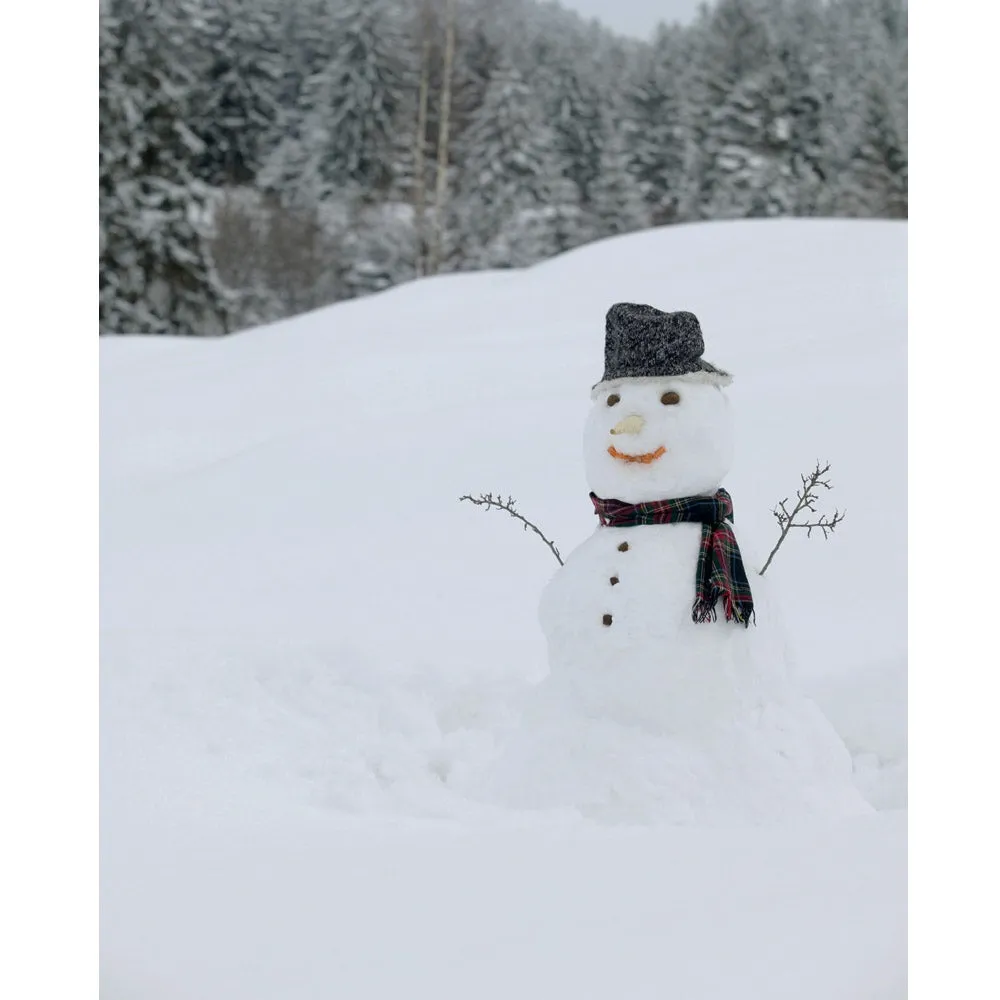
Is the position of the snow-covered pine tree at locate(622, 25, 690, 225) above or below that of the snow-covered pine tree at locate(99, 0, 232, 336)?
above

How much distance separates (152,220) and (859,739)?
14596mm

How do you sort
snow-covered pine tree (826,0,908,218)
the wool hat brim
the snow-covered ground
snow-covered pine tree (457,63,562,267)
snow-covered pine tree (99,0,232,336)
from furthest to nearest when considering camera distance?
snow-covered pine tree (457,63,562,267) < snow-covered pine tree (826,0,908,218) < snow-covered pine tree (99,0,232,336) < the wool hat brim < the snow-covered ground

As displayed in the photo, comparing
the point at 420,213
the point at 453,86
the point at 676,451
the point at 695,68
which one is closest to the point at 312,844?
the point at 676,451

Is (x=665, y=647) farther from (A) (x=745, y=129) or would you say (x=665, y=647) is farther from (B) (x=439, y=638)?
(A) (x=745, y=129)

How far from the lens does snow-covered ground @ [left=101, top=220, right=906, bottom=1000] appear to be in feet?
6.57

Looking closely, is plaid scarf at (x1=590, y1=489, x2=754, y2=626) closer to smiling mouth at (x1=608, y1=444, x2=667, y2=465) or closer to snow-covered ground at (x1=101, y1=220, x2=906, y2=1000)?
smiling mouth at (x1=608, y1=444, x2=667, y2=465)

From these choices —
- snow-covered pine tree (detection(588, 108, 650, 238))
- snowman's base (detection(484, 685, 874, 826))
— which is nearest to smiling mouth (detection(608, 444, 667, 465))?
snowman's base (detection(484, 685, 874, 826))

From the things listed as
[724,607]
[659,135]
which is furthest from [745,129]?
[724,607]

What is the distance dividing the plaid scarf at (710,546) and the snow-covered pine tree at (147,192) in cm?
1409

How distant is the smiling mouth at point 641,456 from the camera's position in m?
2.82

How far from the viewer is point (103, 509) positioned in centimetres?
630

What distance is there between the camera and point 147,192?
16.5m

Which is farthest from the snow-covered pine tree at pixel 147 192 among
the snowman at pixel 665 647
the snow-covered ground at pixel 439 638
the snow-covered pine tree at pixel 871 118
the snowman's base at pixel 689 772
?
the snowman's base at pixel 689 772

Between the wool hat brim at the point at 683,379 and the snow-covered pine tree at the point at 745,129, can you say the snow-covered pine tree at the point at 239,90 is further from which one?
the wool hat brim at the point at 683,379
